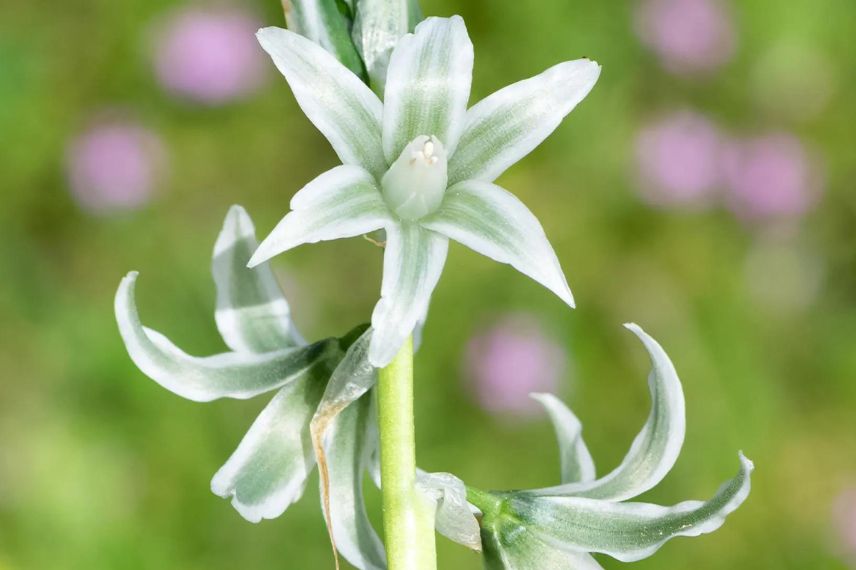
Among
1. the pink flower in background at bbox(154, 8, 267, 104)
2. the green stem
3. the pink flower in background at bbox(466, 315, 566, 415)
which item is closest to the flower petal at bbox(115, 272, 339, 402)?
the green stem

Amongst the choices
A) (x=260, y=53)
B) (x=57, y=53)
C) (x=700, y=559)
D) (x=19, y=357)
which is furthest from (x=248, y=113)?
(x=700, y=559)

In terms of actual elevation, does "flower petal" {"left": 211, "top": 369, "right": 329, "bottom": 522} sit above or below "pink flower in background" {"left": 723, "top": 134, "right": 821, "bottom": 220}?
above

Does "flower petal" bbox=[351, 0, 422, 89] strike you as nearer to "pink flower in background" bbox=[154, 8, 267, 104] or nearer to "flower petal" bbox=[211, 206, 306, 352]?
"flower petal" bbox=[211, 206, 306, 352]

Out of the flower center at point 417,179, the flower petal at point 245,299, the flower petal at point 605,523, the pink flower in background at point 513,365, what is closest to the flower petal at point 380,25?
the flower center at point 417,179

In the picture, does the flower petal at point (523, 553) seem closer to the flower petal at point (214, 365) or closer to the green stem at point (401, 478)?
the green stem at point (401, 478)

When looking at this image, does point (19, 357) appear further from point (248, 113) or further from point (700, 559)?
point (700, 559)

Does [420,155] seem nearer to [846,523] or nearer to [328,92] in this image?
[328,92]
